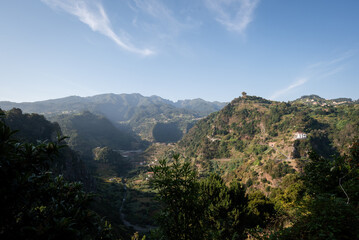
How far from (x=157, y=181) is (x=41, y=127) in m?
99.1

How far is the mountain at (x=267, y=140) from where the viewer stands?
7700 cm

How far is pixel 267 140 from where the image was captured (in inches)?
4289

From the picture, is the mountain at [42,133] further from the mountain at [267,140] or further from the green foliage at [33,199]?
the mountain at [267,140]

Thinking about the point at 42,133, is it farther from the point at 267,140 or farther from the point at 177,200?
the point at 267,140

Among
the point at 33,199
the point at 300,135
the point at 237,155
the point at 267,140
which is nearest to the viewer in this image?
the point at 33,199

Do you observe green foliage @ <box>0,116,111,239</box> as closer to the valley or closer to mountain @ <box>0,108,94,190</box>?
the valley

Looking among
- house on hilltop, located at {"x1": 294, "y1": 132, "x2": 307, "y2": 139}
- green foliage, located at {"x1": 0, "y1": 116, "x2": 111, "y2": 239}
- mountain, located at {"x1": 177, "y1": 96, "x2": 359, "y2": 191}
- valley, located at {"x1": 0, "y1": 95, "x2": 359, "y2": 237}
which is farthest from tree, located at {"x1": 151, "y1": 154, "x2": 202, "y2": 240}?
house on hilltop, located at {"x1": 294, "y1": 132, "x2": 307, "y2": 139}

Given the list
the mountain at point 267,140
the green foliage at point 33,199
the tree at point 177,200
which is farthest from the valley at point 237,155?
the green foliage at point 33,199

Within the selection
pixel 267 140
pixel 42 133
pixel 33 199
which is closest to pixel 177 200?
pixel 33 199

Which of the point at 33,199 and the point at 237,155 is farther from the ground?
the point at 33,199

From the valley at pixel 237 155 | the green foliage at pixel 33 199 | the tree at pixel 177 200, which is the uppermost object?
the green foliage at pixel 33 199

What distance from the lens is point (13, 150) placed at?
4.65m

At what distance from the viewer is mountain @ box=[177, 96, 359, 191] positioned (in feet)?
253

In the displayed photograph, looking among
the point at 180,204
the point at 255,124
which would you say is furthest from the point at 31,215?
the point at 255,124
